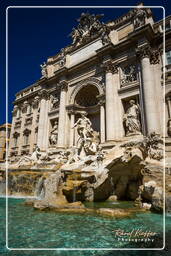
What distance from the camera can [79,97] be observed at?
62.2ft

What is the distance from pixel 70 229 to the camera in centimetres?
394

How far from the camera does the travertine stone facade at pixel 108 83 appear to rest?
1329cm

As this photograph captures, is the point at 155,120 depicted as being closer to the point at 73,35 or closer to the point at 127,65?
the point at 127,65

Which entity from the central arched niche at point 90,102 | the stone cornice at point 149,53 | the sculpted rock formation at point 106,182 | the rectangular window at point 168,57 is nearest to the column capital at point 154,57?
the stone cornice at point 149,53

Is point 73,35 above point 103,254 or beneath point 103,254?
above

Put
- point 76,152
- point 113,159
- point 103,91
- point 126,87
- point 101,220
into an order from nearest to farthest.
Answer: point 101,220
point 113,159
point 76,152
point 126,87
point 103,91

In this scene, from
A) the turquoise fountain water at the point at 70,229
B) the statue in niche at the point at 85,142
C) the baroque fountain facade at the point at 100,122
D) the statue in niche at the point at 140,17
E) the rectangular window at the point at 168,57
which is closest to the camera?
the turquoise fountain water at the point at 70,229

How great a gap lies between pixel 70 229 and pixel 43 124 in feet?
56.9

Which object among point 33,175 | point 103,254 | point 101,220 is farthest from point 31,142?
point 103,254

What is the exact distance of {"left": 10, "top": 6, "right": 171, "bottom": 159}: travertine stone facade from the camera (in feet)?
43.6

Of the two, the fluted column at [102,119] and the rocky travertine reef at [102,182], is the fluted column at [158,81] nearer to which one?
the rocky travertine reef at [102,182]

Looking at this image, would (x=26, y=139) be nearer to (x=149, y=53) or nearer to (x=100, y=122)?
(x=100, y=122)

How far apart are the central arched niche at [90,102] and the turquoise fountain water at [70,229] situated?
13120mm

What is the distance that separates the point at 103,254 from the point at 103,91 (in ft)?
46.8
